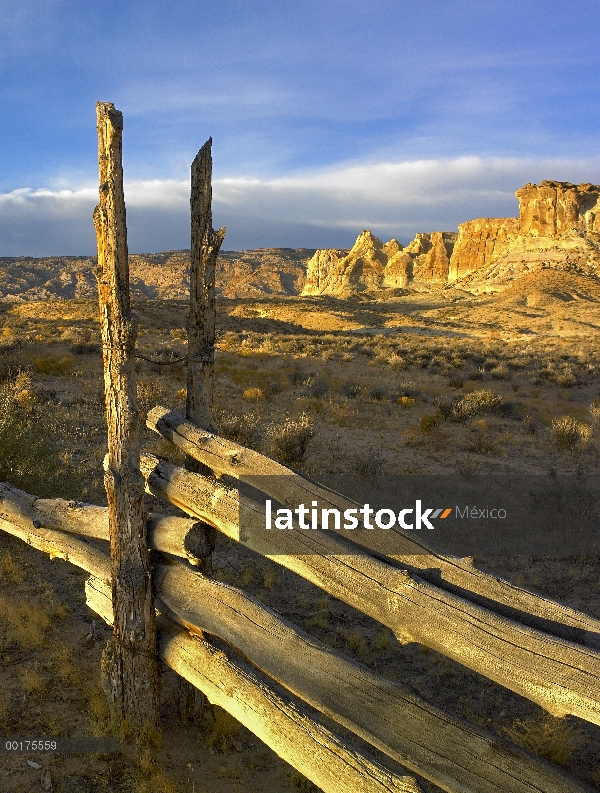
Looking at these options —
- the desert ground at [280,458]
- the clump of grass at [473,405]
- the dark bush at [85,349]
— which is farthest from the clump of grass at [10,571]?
the dark bush at [85,349]

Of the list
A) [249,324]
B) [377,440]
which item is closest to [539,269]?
[249,324]

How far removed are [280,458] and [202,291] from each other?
20.3 feet

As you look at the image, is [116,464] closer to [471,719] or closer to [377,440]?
[471,719]

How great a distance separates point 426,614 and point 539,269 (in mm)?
76500

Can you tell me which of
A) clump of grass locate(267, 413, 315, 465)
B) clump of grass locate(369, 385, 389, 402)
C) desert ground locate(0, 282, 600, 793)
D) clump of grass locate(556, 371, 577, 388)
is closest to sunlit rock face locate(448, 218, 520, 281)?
desert ground locate(0, 282, 600, 793)

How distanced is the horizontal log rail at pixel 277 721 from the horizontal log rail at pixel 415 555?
0.96 m

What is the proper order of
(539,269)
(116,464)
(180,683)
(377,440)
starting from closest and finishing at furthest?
(116,464) < (180,683) < (377,440) < (539,269)

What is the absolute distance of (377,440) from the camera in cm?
1223

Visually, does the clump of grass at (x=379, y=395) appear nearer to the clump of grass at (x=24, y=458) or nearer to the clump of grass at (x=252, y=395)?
the clump of grass at (x=252, y=395)

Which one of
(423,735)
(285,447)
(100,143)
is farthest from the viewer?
(285,447)

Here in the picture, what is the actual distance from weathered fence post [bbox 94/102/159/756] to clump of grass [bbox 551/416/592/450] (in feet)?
34.3

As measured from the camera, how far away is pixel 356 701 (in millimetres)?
2994

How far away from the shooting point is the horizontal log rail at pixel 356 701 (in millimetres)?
2656

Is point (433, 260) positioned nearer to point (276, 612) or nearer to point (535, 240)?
point (535, 240)
